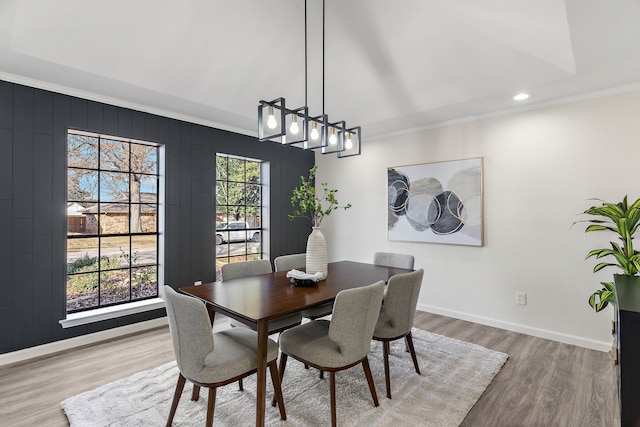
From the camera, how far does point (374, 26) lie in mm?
2650

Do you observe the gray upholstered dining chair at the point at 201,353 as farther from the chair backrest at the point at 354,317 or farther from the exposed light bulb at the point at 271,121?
the exposed light bulb at the point at 271,121

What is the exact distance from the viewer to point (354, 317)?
1.85 meters

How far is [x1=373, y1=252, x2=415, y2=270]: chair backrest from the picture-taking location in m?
3.23

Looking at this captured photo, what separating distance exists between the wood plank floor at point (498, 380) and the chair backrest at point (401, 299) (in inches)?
27.1

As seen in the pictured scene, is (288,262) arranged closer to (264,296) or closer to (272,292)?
(272,292)

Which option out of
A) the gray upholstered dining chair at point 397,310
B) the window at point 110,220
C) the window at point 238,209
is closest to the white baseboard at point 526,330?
the gray upholstered dining chair at point 397,310

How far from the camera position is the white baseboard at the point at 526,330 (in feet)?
10.0

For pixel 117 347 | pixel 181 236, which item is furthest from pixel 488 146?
pixel 117 347

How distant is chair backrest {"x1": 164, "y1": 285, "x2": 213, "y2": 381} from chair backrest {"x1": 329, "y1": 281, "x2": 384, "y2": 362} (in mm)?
689

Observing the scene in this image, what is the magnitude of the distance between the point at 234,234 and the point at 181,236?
0.81 meters

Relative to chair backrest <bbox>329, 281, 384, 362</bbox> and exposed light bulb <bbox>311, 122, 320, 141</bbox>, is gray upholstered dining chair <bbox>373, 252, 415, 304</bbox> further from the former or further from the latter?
exposed light bulb <bbox>311, 122, 320, 141</bbox>

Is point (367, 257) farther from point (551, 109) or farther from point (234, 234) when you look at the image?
point (551, 109)

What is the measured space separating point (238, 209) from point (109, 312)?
6.37ft

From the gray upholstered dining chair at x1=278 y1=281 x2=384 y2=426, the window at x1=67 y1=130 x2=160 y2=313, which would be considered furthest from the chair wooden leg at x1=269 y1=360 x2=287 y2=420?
the window at x1=67 y1=130 x2=160 y2=313
